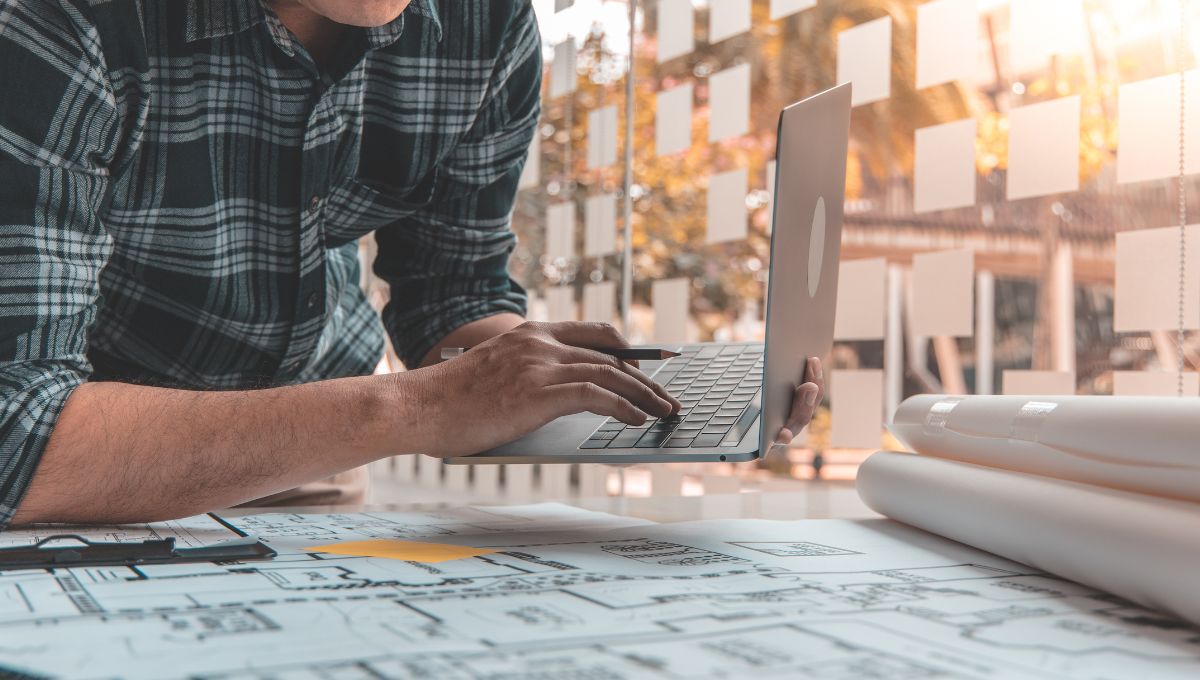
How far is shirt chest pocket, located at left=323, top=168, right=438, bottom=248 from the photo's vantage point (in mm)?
1283

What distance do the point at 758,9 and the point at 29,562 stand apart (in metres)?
2.19

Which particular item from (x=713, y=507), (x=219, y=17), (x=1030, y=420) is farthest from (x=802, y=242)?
(x=219, y=17)

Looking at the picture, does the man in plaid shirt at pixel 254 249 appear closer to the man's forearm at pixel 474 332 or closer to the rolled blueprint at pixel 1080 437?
the man's forearm at pixel 474 332

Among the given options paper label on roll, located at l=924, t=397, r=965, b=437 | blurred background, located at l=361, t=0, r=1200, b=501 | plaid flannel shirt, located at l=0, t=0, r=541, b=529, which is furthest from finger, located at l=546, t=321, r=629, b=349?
blurred background, located at l=361, t=0, r=1200, b=501

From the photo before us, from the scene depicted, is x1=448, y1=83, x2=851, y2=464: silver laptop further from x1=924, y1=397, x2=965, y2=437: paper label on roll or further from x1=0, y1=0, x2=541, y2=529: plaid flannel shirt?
x1=0, y1=0, x2=541, y2=529: plaid flannel shirt

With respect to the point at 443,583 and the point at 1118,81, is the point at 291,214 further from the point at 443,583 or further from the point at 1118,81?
the point at 1118,81

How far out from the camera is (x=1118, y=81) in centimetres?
129

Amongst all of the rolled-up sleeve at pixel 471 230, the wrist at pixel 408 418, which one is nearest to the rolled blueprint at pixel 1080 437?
the wrist at pixel 408 418

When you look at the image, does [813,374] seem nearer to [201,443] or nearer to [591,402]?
[591,402]

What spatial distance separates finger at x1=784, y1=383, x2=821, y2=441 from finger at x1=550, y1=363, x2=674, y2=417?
0.16 m

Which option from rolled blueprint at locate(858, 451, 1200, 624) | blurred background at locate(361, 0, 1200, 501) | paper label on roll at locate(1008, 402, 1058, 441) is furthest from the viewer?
blurred background at locate(361, 0, 1200, 501)

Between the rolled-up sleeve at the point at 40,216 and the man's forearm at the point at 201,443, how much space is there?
3 cm

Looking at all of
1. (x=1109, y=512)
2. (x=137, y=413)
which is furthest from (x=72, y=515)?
(x=1109, y=512)

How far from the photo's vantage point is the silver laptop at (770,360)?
2.54 feet
